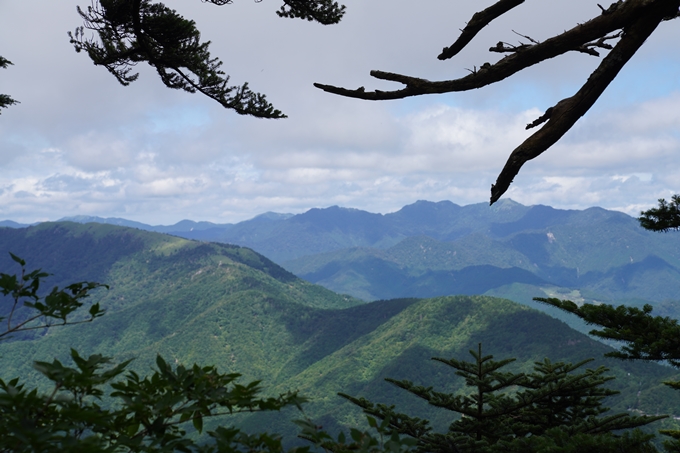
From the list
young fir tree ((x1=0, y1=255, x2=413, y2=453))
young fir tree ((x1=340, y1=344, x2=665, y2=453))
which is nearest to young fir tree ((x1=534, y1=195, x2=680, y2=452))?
young fir tree ((x1=340, y1=344, x2=665, y2=453))

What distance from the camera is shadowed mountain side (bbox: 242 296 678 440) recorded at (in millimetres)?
128925

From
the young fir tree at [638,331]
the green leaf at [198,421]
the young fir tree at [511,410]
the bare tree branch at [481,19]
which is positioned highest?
the bare tree branch at [481,19]

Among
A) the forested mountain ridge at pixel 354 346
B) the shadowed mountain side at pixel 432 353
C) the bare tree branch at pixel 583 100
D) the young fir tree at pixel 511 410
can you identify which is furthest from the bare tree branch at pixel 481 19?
the shadowed mountain side at pixel 432 353

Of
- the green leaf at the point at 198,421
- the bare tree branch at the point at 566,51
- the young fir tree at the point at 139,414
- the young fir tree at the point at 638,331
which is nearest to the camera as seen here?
the young fir tree at the point at 139,414

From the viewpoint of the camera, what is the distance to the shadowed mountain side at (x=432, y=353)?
129 m

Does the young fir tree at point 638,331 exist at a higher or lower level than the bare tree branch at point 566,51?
lower

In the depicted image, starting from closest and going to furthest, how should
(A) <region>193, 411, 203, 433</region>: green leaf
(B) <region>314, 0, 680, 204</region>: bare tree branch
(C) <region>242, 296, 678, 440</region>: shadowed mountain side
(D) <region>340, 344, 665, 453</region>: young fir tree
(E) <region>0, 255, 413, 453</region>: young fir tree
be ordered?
(E) <region>0, 255, 413, 453</region>: young fir tree → (A) <region>193, 411, 203, 433</region>: green leaf → (B) <region>314, 0, 680, 204</region>: bare tree branch → (D) <region>340, 344, 665, 453</region>: young fir tree → (C) <region>242, 296, 678, 440</region>: shadowed mountain side

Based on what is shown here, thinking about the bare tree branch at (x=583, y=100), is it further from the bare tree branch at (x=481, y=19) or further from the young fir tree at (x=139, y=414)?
the young fir tree at (x=139, y=414)

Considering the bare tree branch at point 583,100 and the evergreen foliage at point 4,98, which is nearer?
the bare tree branch at point 583,100

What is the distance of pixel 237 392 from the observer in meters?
3.15

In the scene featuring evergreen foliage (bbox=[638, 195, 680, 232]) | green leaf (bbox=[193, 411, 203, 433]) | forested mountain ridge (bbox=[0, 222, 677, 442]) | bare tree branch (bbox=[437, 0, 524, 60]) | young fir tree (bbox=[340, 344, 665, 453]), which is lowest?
forested mountain ridge (bbox=[0, 222, 677, 442])

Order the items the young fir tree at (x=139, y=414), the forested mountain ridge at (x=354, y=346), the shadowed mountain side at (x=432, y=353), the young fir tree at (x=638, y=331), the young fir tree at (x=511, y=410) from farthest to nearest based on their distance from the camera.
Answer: the forested mountain ridge at (x=354, y=346) → the shadowed mountain side at (x=432, y=353) → the young fir tree at (x=511, y=410) → the young fir tree at (x=638, y=331) → the young fir tree at (x=139, y=414)

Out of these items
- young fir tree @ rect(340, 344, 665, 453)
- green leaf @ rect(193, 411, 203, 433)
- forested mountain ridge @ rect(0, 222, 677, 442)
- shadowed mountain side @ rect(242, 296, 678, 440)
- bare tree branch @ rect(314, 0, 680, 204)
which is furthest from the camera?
forested mountain ridge @ rect(0, 222, 677, 442)

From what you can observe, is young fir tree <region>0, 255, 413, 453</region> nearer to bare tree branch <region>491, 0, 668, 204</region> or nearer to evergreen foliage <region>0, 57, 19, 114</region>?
bare tree branch <region>491, 0, 668, 204</region>
